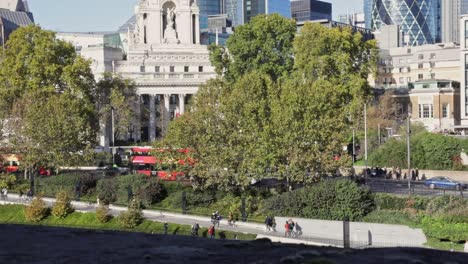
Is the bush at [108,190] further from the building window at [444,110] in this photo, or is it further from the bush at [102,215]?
the building window at [444,110]

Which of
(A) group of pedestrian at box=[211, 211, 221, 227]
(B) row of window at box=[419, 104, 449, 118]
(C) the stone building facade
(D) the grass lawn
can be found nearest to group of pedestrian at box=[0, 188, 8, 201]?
(D) the grass lawn

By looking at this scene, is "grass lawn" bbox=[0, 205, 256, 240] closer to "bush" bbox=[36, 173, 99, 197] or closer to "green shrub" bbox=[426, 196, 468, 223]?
"bush" bbox=[36, 173, 99, 197]

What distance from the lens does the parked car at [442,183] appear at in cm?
5979

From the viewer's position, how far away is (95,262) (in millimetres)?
25562

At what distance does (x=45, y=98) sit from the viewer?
79000mm

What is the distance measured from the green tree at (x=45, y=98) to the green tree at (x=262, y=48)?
16.1 m

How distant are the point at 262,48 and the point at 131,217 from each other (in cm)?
3870

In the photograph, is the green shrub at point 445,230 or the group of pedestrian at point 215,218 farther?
the group of pedestrian at point 215,218

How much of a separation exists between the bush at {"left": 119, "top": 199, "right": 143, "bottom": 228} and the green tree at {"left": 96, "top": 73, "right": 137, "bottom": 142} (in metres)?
38.2

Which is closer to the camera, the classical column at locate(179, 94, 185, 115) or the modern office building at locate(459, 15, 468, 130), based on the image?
the modern office building at locate(459, 15, 468, 130)

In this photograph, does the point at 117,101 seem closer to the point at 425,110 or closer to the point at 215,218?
the point at 425,110

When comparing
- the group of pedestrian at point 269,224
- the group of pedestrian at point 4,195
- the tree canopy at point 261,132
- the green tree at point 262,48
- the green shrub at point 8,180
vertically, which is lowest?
the group of pedestrian at point 269,224

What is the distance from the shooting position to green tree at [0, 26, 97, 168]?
69938 millimetres

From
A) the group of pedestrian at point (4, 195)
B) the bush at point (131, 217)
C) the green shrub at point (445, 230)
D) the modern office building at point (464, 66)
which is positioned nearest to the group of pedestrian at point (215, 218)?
the bush at point (131, 217)
